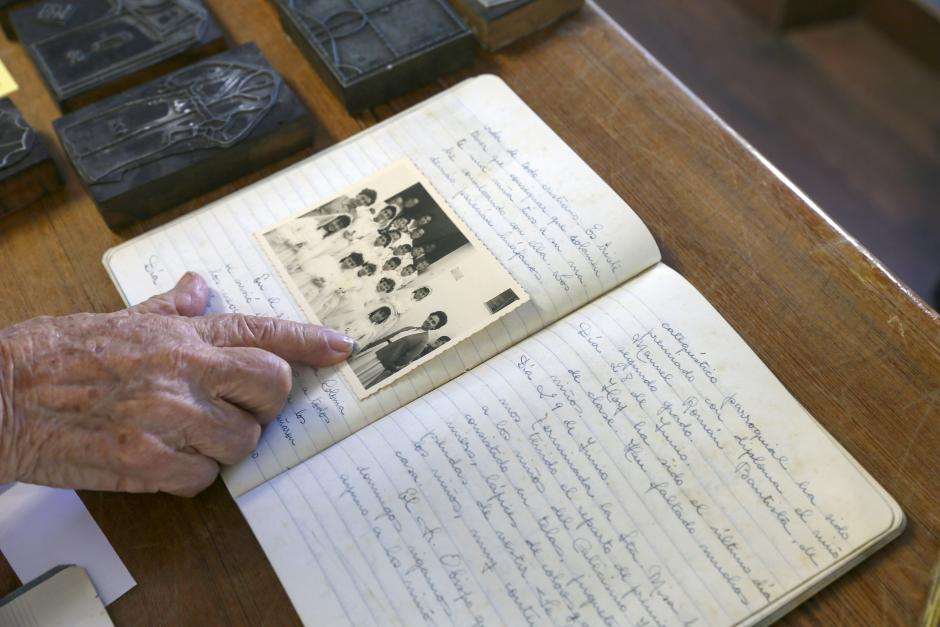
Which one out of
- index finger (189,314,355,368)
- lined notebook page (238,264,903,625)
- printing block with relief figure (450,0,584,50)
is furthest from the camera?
printing block with relief figure (450,0,584,50)

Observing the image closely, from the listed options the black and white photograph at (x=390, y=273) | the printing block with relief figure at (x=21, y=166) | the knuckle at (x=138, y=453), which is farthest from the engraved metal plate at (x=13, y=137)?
the knuckle at (x=138, y=453)

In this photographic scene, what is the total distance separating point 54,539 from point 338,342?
0.30 meters

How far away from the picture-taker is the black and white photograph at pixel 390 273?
0.85 m

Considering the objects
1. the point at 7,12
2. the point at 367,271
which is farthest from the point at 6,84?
the point at 367,271

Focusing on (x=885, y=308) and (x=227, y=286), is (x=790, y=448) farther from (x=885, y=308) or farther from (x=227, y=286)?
(x=227, y=286)

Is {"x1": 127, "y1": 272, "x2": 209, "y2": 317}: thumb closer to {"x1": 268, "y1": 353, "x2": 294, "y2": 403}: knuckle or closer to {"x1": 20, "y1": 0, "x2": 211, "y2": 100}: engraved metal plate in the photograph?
{"x1": 268, "y1": 353, "x2": 294, "y2": 403}: knuckle

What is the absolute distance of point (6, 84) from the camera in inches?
42.8

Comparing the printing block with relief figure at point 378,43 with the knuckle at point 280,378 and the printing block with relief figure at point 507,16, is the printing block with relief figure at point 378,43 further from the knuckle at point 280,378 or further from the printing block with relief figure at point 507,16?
the knuckle at point 280,378

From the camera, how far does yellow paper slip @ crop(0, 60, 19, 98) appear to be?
3.54 feet

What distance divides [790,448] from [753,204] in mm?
279

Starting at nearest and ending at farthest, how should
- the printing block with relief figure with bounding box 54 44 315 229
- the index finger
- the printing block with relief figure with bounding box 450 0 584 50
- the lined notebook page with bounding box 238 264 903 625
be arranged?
the lined notebook page with bounding box 238 264 903 625 → the index finger → the printing block with relief figure with bounding box 54 44 315 229 → the printing block with relief figure with bounding box 450 0 584 50

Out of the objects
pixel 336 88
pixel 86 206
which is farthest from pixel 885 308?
pixel 86 206

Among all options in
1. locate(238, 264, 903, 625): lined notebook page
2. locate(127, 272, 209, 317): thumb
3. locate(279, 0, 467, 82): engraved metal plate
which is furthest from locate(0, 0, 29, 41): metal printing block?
locate(238, 264, 903, 625): lined notebook page

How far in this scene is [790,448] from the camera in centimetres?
77
